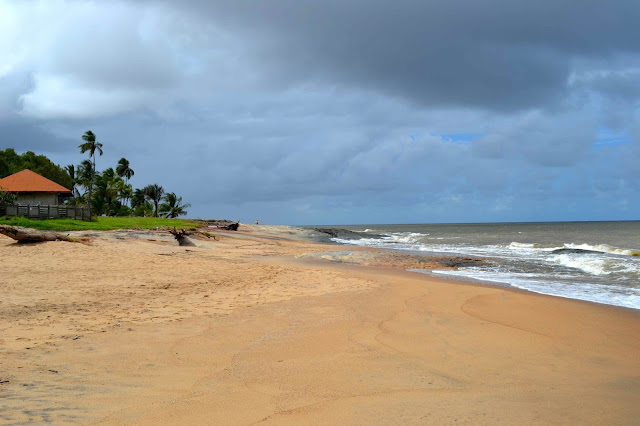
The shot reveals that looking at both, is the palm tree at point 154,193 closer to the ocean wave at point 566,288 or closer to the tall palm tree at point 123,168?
the tall palm tree at point 123,168

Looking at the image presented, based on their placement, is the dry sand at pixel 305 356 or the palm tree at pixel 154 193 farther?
the palm tree at pixel 154 193

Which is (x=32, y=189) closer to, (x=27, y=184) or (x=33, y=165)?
(x=27, y=184)

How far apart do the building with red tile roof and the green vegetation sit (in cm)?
2167

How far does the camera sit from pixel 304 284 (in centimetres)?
1324

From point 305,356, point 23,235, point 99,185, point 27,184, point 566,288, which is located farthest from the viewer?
point 99,185

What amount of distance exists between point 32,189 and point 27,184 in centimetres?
115

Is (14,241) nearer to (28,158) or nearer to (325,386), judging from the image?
(325,386)

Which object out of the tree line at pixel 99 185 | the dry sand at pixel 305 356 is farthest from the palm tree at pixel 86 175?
the dry sand at pixel 305 356

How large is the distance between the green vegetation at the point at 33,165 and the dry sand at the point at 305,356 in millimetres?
60824

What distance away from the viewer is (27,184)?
42.8 metres

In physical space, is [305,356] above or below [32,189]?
below

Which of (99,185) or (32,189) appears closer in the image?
(32,189)

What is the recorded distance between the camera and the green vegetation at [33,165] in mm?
63953

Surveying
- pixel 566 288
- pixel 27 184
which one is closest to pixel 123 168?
pixel 27 184
